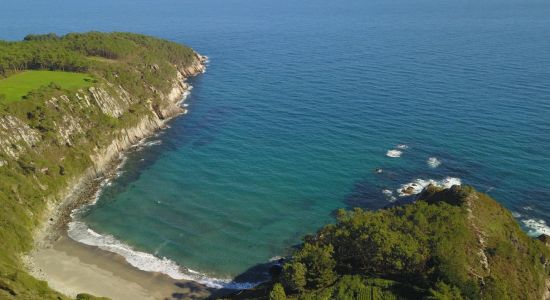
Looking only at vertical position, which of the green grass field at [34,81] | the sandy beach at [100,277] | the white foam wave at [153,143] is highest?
the green grass field at [34,81]

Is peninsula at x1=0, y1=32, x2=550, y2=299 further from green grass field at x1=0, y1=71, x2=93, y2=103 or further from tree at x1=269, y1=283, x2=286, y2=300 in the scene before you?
green grass field at x1=0, y1=71, x2=93, y2=103

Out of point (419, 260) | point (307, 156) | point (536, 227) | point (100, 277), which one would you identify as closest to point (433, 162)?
point (536, 227)

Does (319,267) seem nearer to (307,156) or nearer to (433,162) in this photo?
(307,156)

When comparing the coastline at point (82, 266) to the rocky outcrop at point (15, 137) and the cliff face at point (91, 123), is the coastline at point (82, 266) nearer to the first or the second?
the cliff face at point (91, 123)

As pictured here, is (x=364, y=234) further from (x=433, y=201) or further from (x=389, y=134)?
(x=389, y=134)

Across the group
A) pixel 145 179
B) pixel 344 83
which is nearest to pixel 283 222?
pixel 145 179

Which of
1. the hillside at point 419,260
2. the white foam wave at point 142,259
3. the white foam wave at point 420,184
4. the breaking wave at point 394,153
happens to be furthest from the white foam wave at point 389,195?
the white foam wave at point 142,259

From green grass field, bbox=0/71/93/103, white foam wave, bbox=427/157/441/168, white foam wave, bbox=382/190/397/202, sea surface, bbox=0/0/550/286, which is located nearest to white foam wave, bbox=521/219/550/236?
sea surface, bbox=0/0/550/286
